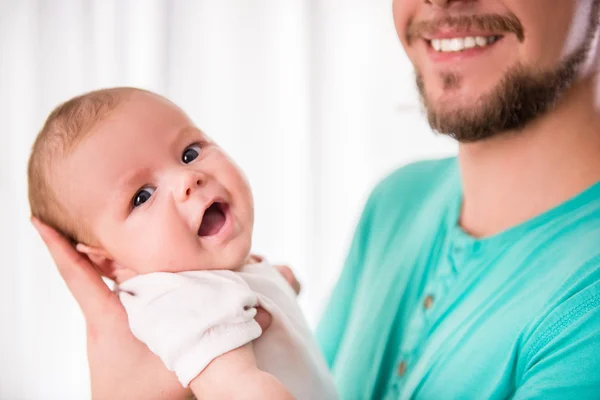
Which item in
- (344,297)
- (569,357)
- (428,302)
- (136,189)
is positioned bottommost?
(344,297)

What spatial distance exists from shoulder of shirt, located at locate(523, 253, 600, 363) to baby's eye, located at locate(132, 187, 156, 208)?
0.55m

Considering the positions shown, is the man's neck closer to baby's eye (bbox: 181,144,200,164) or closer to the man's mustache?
the man's mustache

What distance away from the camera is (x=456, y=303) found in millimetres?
945

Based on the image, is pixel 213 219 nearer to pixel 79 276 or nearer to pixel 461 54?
pixel 79 276

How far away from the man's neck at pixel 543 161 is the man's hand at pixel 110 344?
0.43m

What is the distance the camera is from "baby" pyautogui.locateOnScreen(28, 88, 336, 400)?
2.52ft

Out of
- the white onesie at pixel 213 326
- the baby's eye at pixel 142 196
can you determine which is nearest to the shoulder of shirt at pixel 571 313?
the white onesie at pixel 213 326

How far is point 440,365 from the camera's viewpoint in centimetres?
89

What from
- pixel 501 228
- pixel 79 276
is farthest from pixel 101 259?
pixel 501 228

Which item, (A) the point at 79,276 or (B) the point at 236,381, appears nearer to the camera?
(B) the point at 236,381

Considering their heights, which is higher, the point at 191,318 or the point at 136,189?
the point at 136,189

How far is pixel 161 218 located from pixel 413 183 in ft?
2.07

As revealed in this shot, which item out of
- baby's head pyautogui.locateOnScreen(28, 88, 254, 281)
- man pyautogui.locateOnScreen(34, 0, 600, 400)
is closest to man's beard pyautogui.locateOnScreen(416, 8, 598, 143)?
man pyautogui.locateOnScreen(34, 0, 600, 400)

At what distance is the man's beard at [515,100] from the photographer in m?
0.91
